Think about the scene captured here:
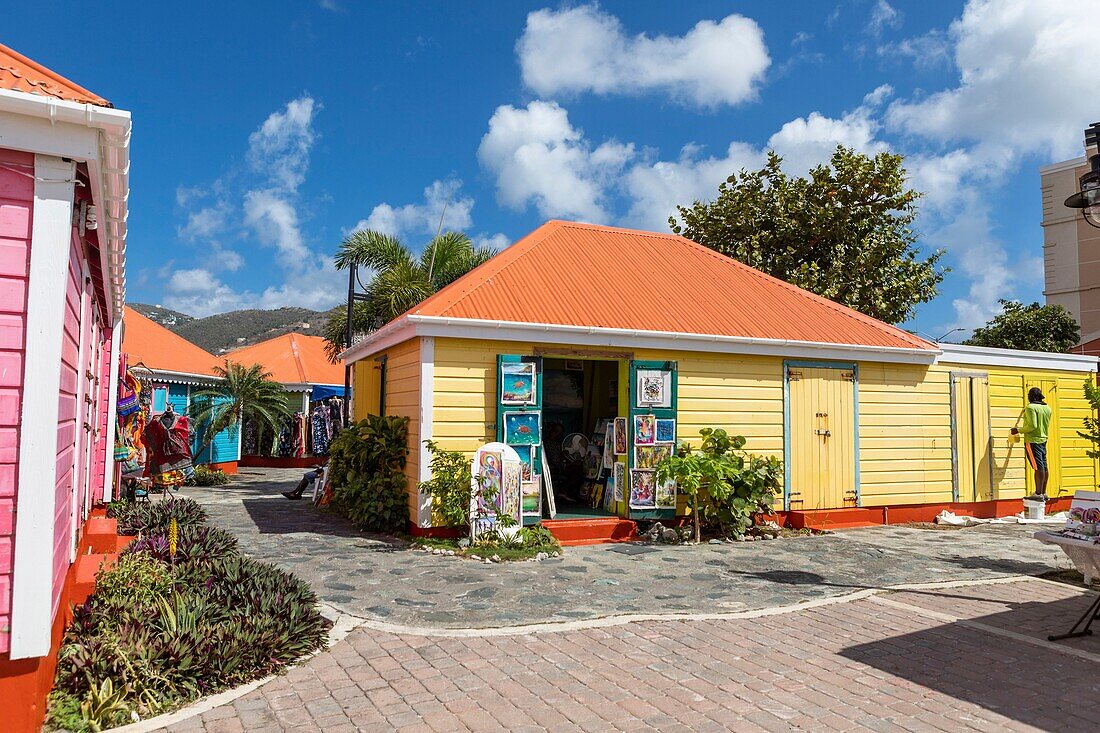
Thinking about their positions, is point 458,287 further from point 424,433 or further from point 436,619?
point 436,619

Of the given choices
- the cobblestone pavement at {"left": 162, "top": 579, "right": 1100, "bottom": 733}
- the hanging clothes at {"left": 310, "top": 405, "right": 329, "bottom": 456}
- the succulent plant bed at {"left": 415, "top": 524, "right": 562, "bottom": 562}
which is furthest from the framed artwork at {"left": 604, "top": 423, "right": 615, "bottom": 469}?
the hanging clothes at {"left": 310, "top": 405, "right": 329, "bottom": 456}

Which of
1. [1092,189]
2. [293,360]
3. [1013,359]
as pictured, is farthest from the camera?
[293,360]

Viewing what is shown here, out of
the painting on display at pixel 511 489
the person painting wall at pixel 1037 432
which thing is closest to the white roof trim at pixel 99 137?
the painting on display at pixel 511 489

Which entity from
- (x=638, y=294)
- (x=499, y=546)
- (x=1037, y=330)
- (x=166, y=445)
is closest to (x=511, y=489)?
(x=499, y=546)

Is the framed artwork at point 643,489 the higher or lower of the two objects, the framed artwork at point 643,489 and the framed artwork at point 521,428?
the lower

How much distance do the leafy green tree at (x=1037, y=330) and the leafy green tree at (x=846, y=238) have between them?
12319mm

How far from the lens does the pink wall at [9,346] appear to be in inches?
136

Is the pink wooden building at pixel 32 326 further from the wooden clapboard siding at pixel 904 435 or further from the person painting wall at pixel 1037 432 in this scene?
the person painting wall at pixel 1037 432

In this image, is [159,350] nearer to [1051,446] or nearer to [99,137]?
[99,137]

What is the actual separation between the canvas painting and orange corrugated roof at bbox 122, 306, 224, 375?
46.0 ft

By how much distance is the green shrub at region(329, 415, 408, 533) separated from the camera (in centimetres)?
981

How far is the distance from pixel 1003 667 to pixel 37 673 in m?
5.75

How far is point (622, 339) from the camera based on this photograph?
32.5ft

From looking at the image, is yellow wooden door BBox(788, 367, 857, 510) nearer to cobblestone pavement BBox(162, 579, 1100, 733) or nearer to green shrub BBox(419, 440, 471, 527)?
cobblestone pavement BBox(162, 579, 1100, 733)
